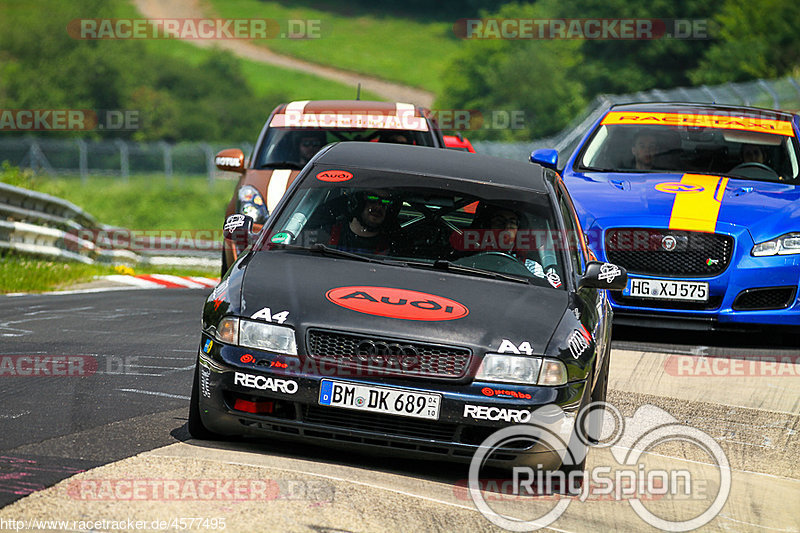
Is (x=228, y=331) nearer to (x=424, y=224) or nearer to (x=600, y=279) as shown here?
(x=424, y=224)

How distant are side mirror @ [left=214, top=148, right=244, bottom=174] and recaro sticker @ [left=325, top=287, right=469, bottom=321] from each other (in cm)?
582

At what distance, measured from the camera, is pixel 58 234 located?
1548 cm

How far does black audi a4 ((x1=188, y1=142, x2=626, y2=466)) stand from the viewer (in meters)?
5.37

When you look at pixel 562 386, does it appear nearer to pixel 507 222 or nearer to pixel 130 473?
pixel 507 222

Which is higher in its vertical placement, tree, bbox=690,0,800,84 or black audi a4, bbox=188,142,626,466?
tree, bbox=690,0,800,84

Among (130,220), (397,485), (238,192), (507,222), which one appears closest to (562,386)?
(397,485)

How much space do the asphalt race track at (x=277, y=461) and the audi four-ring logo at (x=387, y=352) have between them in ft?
1.64

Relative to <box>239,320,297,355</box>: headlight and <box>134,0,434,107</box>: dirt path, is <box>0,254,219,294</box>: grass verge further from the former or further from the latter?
<box>134,0,434,107</box>: dirt path

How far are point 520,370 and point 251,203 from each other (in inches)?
222

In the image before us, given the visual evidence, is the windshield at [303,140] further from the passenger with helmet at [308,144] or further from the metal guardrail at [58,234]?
the metal guardrail at [58,234]

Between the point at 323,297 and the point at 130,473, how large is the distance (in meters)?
1.15

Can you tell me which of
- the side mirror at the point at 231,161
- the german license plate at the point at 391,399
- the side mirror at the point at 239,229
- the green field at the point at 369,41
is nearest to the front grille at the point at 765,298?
the side mirror at the point at 239,229

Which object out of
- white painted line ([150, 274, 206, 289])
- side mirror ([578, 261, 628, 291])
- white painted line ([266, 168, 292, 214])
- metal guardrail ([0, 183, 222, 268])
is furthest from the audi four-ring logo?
white painted line ([150, 274, 206, 289])

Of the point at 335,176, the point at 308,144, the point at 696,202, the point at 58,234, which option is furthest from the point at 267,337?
the point at 58,234
